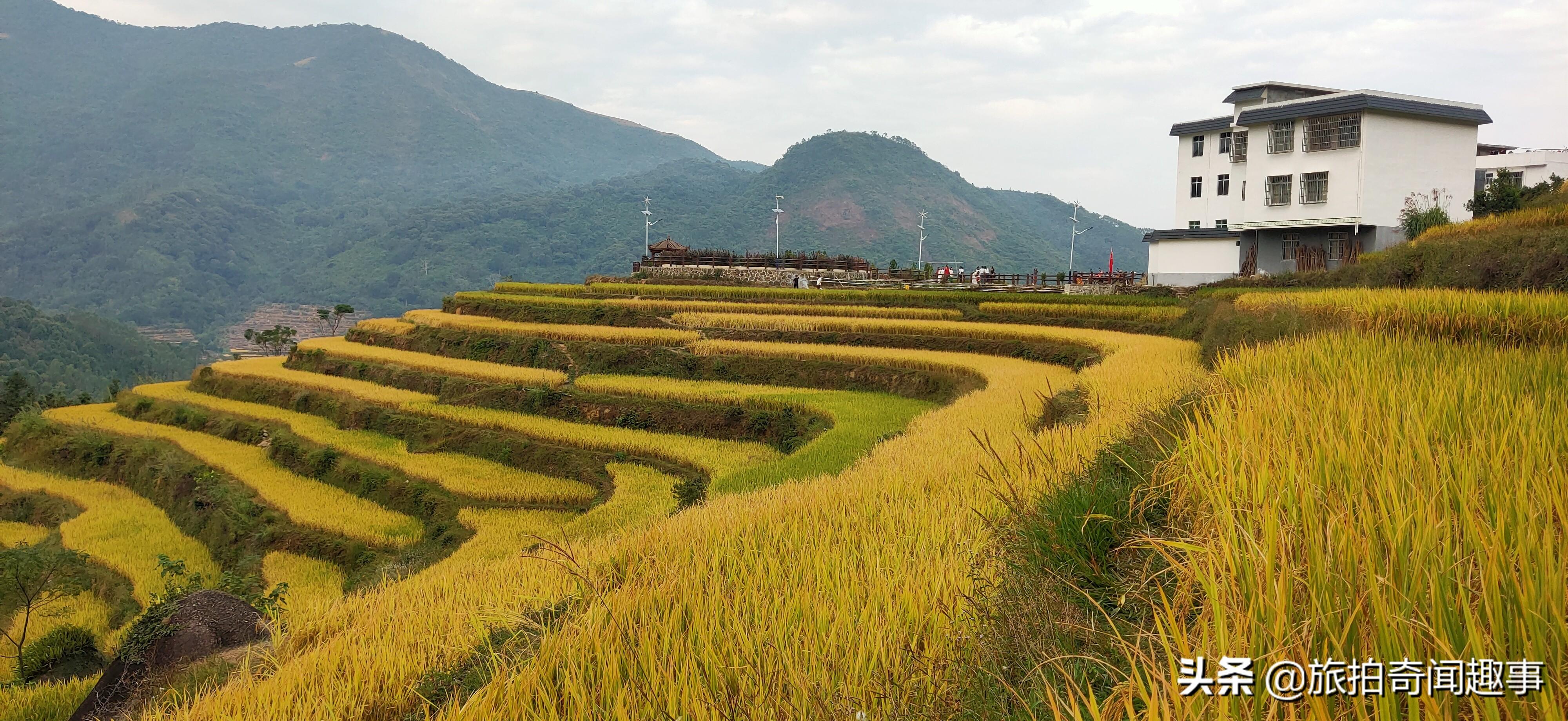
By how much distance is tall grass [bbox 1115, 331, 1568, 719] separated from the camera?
1.58m

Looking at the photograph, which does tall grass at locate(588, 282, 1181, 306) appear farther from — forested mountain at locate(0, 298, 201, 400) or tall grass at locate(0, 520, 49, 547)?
forested mountain at locate(0, 298, 201, 400)

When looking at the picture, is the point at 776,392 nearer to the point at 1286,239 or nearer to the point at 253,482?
the point at 253,482

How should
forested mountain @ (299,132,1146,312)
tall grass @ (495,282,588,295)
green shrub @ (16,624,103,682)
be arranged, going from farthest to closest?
forested mountain @ (299,132,1146,312) → tall grass @ (495,282,588,295) → green shrub @ (16,624,103,682)

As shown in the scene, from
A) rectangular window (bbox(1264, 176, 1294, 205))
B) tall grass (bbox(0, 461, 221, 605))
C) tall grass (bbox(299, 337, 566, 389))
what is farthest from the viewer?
rectangular window (bbox(1264, 176, 1294, 205))

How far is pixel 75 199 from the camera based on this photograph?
143125 mm

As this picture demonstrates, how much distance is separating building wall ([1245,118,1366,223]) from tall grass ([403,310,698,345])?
19.6 meters

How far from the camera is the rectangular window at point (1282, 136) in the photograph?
26.9m

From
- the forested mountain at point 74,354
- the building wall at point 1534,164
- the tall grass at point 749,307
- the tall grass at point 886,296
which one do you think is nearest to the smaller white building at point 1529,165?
the building wall at point 1534,164

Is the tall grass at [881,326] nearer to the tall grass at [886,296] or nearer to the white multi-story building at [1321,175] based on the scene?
the tall grass at [886,296]

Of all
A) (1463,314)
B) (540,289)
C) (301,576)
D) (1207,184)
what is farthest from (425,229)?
(1463,314)

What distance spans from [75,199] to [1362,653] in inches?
7445

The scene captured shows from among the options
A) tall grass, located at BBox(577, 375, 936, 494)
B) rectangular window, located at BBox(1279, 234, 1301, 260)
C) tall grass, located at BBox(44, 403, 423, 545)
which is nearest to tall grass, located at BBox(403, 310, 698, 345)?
tall grass, located at BBox(577, 375, 936, 494)

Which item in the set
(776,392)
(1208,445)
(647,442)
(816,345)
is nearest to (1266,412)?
(1208,445)

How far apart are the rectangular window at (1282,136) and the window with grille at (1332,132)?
A: 379mm
